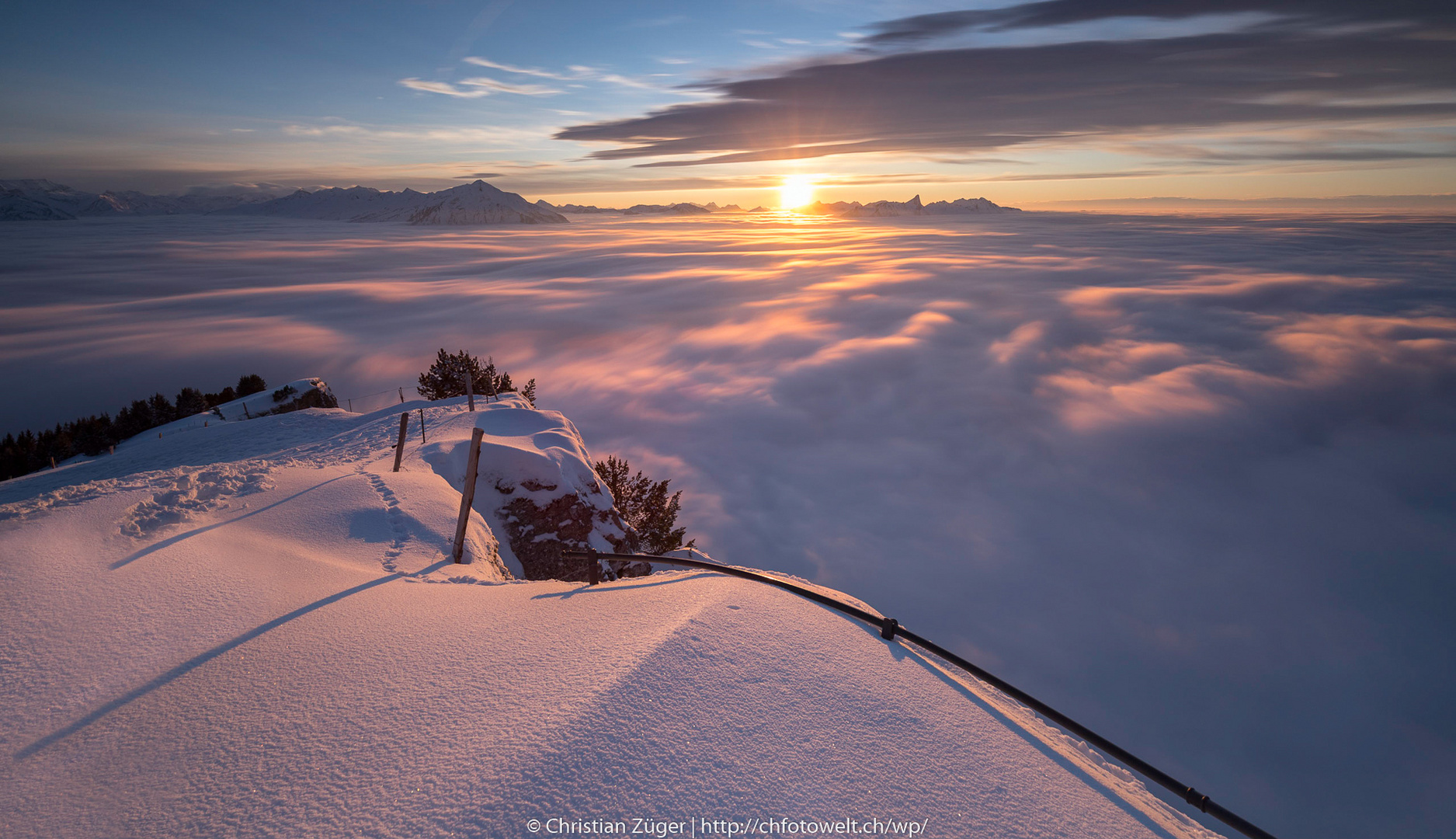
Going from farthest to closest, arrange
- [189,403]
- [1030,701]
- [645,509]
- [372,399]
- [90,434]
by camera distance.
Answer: [372,399] → [189,403] → [90,434] → [645,509] → [1030,701]

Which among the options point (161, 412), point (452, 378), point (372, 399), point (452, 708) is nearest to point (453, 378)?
point (452, 378)

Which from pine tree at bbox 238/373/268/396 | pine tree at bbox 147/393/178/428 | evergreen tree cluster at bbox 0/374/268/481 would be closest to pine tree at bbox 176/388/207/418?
evergreen tree cluster at bbox 0/374/268/481

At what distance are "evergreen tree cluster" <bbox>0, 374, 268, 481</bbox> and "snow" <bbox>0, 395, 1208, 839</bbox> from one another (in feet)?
106

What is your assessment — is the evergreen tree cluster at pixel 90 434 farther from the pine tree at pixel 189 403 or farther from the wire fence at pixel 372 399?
the wire fence at pixel 372 399

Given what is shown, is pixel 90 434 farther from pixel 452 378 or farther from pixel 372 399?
pixel 372 399

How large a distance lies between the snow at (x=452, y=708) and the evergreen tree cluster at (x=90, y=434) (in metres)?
32.2

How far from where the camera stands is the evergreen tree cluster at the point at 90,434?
29.2 m

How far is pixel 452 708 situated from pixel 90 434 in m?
46.5

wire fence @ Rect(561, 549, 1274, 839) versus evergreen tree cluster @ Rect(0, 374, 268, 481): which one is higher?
wire fence @ Rect(561, 549, 1274, 839)

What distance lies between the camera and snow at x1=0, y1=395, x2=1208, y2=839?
4.20 meters

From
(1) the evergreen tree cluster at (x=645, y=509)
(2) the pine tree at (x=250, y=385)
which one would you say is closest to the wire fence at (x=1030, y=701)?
Result: (1) the evergreen tree cluster at (x=645, y=509)

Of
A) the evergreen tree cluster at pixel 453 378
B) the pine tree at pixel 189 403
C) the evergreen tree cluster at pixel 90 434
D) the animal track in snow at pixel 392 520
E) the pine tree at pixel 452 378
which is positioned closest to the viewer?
the animal track in snow at pixel 392 520

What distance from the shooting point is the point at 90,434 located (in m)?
34.2

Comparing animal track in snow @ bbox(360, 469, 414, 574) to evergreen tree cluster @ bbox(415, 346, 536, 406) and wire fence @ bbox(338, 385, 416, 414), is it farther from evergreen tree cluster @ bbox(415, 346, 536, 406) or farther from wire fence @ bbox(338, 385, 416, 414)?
wire fence @ bbox(338, 385, 416, 414)
